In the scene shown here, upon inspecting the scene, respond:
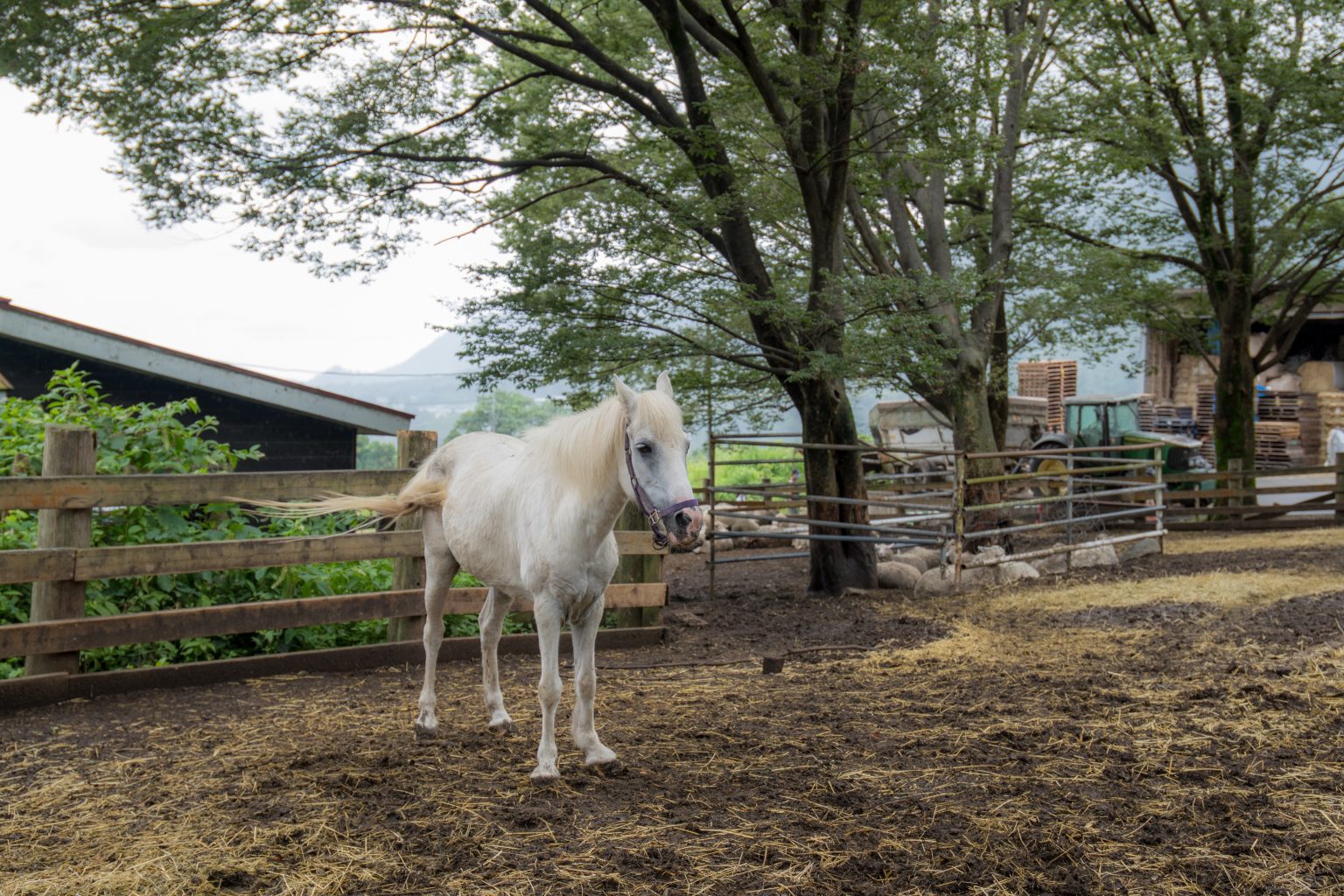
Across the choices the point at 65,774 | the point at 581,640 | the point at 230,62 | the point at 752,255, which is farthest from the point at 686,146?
the point at 65,774

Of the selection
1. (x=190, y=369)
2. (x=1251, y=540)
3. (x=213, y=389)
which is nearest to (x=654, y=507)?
(x=190, y=369)

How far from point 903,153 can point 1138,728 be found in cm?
613

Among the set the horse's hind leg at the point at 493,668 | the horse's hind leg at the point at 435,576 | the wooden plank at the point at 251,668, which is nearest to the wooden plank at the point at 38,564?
the wooden plank at the point at 251,668

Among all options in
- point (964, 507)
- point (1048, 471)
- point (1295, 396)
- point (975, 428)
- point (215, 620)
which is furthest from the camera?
point (1295, 396)

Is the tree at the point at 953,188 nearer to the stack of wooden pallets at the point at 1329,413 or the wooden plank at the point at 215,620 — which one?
the wooden plank at the point at 215,620

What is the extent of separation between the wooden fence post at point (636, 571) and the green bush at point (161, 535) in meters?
1.17

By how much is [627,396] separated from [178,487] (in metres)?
3.12

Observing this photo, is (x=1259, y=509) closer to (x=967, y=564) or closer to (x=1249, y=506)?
(x=1249, y=506)

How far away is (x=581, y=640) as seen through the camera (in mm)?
4258

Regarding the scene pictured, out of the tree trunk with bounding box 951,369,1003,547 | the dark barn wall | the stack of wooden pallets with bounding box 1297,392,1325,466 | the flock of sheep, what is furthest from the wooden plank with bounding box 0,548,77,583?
the stack of wooden pallets with bounding box 1297,392,1325,466

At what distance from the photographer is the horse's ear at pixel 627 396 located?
153 inches

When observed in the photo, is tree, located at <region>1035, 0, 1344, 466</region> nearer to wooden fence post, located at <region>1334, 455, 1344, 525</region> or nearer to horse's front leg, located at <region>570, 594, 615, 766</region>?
wooden fence post, located at <region>1334, 455, 1344, 525</region>

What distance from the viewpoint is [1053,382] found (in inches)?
1131

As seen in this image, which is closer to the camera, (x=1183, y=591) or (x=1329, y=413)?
(x=1183, y=591)
